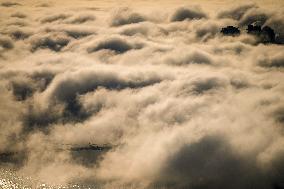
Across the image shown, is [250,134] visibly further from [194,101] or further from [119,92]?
[119,92]

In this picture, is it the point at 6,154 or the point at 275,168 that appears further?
the point at 6,154

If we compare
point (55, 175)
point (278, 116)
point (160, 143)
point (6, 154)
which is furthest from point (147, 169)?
point (278, 116)

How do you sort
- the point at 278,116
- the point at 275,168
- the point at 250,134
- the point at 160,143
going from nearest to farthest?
the point at 275,168
the point at 250,134
the point at 160,143
the point at 278,116

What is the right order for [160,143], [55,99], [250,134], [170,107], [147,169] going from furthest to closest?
[55,99] → [170,107] → [160,143] → [250,134] → [147,169]

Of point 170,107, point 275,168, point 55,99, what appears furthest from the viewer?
point 55,99

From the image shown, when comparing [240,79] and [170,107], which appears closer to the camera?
[170,107]

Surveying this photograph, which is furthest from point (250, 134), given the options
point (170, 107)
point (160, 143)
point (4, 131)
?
point (4, 131)

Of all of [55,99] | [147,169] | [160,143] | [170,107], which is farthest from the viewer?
[55,99]

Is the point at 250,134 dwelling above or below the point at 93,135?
above

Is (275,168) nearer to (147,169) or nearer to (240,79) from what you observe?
(147,169)
